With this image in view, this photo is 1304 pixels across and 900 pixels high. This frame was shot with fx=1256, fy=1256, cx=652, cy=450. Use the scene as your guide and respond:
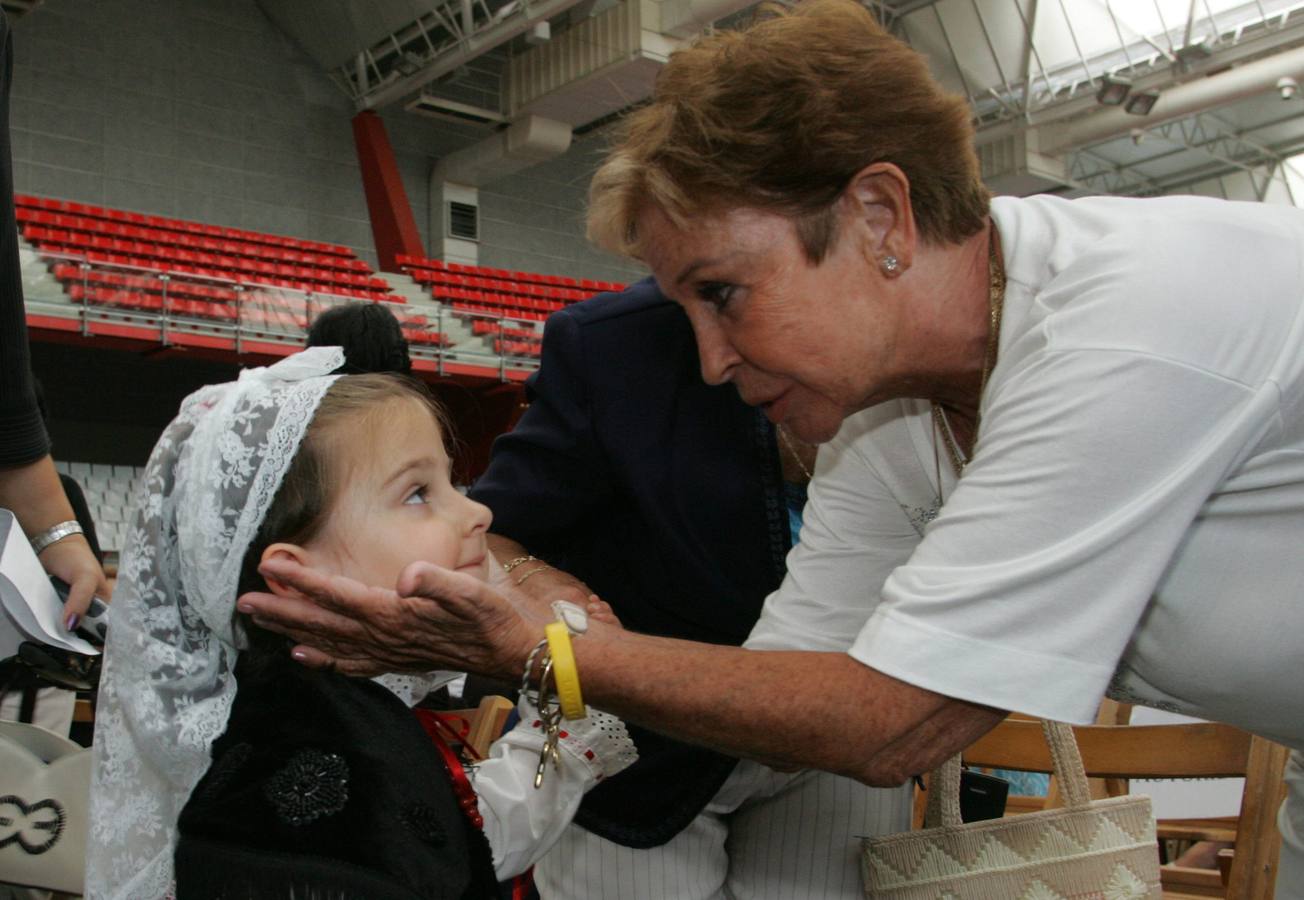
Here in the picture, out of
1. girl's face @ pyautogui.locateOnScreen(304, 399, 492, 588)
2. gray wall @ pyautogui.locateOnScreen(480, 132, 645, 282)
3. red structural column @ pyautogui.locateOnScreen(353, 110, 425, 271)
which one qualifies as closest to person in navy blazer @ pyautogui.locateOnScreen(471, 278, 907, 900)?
girl's face @ pyautogui.locateOnScreen(304, 399, 492, 588)

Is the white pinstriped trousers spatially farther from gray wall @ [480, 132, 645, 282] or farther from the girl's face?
gray wall @ [480, 132, 645, 282]

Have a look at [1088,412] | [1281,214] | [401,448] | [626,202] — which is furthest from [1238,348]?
[401,448]

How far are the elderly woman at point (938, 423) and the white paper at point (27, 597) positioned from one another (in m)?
0.55

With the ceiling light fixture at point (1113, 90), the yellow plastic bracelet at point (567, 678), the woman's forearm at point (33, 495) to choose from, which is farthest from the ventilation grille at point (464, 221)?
the yellow plastic bracelet at point (567, 678)

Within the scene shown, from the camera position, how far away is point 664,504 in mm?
1709

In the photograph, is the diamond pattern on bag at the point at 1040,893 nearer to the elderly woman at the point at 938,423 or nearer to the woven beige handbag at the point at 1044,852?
the woven beige handbag at the point at 1044,852

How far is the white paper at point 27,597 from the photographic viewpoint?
1693mm

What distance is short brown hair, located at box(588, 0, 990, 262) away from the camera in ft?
4.40

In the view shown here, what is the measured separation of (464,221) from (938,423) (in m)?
15.0

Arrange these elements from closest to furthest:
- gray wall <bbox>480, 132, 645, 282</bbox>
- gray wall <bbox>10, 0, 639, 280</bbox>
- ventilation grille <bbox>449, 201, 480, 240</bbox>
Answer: gray wall <bbox>10, 0, 639, 280</bbox>, ventilation grille <bbox>449, 201, 480, 240</bbox>, gray wall <bbox>480, 132, 645, 282</bbox>

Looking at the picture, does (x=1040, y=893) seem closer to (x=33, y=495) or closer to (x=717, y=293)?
(x=717, y=293)

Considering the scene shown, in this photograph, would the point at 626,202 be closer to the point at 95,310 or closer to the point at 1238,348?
the point at 1238,348

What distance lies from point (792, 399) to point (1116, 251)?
16.0 inches

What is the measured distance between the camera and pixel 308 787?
133 centimetres
